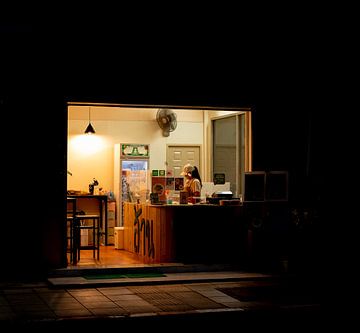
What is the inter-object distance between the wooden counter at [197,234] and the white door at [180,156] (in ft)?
16.0

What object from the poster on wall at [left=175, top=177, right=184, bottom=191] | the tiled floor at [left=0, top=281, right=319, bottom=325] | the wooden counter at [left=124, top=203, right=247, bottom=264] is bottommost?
the tiled floor at [left=0, top=281, right=319, bottom=325]

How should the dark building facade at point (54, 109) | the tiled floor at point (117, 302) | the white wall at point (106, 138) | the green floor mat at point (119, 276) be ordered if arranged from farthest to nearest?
the white wall at point (106, 138)
the green floor mat at point (119, 276)
the dark building facade at point (54, 109)
the tiled floor at point (117, 302)

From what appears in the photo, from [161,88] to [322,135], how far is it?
3.22 m

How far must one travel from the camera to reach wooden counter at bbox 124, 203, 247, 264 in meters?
13.3

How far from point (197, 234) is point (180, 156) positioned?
541cm

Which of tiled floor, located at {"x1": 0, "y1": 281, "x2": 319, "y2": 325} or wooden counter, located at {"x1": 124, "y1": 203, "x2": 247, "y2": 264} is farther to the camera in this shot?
wooden counter, located at {"x1": 124, "y1": 203, "x2": 247, "y2": 264}

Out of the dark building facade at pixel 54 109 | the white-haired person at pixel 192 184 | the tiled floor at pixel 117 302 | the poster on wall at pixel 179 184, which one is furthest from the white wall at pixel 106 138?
the tiled floor at pixel 117 302

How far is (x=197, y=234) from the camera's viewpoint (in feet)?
43.8

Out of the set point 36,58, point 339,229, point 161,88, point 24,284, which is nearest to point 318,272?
point 339,229

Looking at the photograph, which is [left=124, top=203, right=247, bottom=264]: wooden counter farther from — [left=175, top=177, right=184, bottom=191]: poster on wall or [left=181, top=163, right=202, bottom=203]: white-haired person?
[left=175, top=177, right=184, bottom=191]: poster on wall

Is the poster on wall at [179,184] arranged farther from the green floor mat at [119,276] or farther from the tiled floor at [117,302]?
the tiled floor at [117,302]

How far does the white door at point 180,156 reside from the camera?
18406 millimetres

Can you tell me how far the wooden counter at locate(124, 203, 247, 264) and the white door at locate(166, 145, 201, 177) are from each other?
489 centimetres

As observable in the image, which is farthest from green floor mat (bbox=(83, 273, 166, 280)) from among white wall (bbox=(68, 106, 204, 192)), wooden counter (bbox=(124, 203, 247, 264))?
white wall (bbox=(68, 106, 204, 192))
